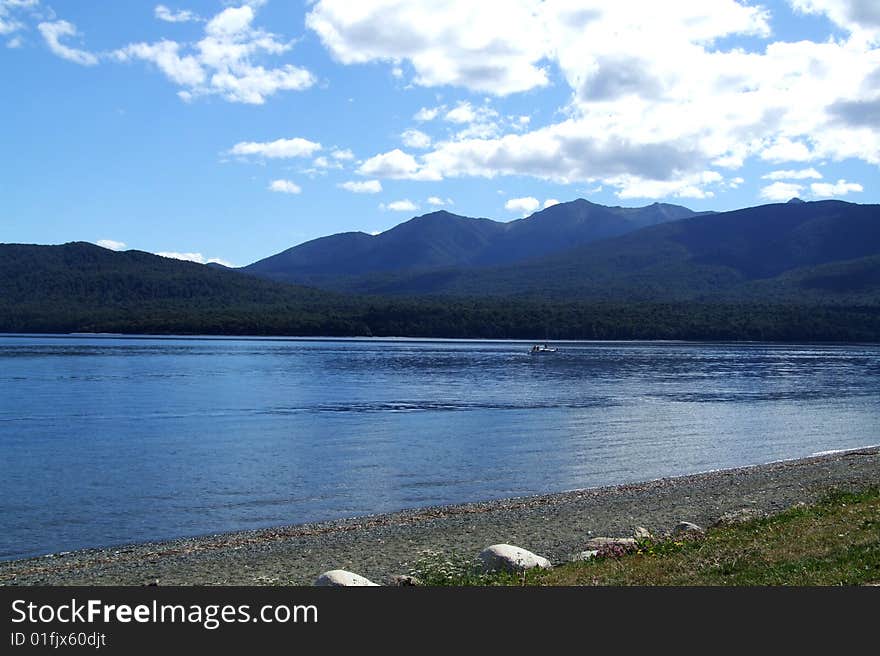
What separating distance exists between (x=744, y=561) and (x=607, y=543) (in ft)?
13.3

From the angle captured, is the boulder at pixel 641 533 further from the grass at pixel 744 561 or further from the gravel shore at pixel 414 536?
the grass at pixel 744 561

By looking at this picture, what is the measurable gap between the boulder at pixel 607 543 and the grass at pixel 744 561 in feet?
0.87

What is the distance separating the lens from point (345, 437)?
139ft

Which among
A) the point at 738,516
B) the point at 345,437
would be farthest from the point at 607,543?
the point at 345,437

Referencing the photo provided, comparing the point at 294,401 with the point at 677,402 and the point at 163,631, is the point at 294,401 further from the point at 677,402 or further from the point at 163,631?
the point at 163,631

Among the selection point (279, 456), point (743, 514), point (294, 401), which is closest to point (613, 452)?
point (279, 456)

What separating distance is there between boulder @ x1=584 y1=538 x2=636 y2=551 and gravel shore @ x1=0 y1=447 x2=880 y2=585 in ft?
1.47

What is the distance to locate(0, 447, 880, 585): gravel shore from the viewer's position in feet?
55.5

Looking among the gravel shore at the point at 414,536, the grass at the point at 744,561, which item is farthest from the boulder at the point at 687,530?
the gravel shore at the point at 414,536

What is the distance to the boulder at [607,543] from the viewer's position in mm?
15045

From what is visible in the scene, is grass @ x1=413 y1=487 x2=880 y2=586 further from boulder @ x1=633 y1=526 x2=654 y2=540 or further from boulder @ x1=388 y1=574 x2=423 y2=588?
boulder @ x1=633 y1=526 x2=654 y2=540

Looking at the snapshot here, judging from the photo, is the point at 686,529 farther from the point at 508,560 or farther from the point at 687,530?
the point at 508,560

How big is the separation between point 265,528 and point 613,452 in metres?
19.7

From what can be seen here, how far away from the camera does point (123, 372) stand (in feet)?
288
